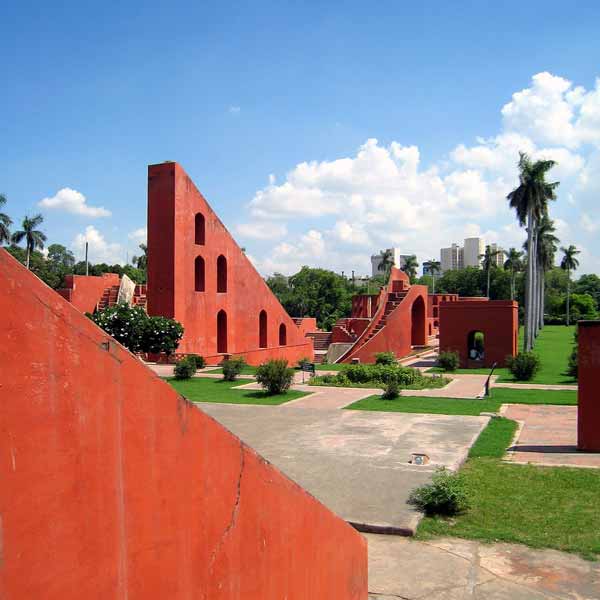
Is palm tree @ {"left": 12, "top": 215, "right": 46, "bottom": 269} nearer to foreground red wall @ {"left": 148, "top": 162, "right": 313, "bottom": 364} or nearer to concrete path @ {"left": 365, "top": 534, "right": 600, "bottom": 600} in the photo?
foreground red wall @ {"left": 148, "top": 162, "right": 313, "bottom": 364}

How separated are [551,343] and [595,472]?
1301 inches

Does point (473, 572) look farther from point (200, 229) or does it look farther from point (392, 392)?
point (200, 229)

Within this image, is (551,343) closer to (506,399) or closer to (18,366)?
(506,399)

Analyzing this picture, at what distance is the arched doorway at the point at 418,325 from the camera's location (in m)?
32.8

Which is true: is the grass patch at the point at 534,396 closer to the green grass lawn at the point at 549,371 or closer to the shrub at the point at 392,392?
the green grass lawn at the point at 549,371

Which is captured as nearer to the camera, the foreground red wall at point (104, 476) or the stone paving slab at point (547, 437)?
the foreground red wall at point (104, 476)

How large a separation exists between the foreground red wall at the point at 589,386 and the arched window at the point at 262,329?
1878cm

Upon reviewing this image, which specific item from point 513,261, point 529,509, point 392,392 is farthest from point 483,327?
point 513,261

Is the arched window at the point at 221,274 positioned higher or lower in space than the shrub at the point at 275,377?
higher

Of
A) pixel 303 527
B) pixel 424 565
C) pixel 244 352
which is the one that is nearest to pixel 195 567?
pixel 303 527

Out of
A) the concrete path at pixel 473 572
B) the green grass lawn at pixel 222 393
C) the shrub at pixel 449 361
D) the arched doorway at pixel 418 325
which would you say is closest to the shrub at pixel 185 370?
the green grass lawn at pixel 222 393

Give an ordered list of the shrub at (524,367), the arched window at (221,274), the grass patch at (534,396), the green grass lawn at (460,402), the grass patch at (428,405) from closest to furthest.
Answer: the grass patch at (428,405) < the green grass lawn at (460,402) < the grass patch at (534,396) < the shrub at (524,367) < the arched window at (221,274)

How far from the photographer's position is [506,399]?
15.8 meters

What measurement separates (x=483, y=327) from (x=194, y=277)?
12.2 m
